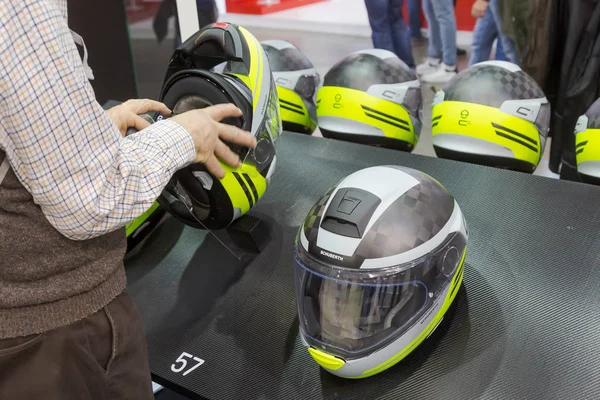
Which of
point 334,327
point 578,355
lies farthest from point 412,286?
point 578,355

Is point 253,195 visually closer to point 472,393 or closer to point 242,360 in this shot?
point 242,360

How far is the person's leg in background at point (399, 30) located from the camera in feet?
11.6

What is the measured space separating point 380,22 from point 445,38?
0.46 m

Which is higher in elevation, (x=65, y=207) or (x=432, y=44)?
(x=65, y=207)

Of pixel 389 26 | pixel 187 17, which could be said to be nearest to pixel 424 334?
pixel 187 17

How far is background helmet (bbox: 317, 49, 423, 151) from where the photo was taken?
186 centimetres

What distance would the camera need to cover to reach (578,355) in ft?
3.64

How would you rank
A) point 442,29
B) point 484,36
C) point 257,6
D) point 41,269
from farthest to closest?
1. point 257,6
2. point 442,29
3. point 484,36
4. point 41,269

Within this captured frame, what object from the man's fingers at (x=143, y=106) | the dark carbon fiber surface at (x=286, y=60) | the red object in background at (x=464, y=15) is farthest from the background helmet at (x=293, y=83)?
the red object in background at (x=464, y=15)

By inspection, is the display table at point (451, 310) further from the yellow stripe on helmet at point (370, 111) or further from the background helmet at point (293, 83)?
the background helmet at point (293, 83)

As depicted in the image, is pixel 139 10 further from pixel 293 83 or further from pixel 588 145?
pixel 588 145

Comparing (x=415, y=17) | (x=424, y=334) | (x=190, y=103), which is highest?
(x=190, y=103)

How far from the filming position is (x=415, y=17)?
180 inches

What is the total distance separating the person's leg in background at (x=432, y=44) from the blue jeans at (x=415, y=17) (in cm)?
61
